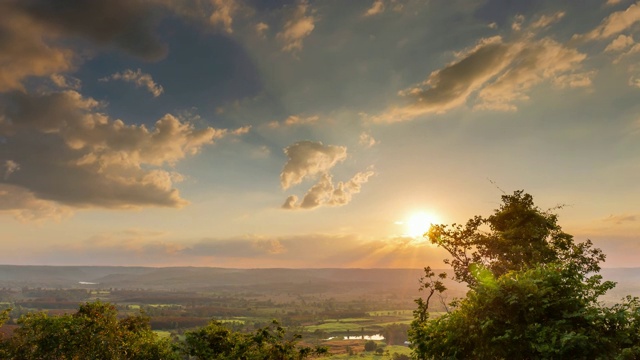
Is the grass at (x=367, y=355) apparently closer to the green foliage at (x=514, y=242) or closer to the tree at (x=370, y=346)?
the tree at (x=370, y=346)

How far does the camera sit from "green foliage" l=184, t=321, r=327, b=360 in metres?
22.6

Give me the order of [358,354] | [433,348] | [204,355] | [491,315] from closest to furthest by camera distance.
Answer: [491,315] < [433,348] < [204,355] < [358,354]

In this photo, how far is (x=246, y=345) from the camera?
81.5ft

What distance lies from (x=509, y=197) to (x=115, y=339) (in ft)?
127

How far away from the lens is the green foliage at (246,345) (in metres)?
22.6

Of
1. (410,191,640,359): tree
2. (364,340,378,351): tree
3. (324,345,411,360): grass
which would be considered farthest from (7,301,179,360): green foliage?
(364,340,378,351): tree

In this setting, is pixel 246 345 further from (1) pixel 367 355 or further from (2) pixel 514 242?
(1) pixel 367 355

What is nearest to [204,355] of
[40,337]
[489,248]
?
[40,337]

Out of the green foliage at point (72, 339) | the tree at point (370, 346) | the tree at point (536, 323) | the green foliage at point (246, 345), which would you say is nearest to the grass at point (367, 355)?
the tree at point (370, 346)

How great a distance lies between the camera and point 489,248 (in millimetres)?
34094

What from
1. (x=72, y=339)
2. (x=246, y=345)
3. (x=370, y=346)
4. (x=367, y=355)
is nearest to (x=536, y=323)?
(x=246, y=345)

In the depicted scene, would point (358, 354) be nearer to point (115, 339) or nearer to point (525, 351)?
point (115, 339)

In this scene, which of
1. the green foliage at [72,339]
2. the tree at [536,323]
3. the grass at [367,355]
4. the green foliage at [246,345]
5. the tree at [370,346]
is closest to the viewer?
the tree at [536,323]

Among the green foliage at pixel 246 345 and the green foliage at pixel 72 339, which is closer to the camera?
the green foliage at pixel 246 345
